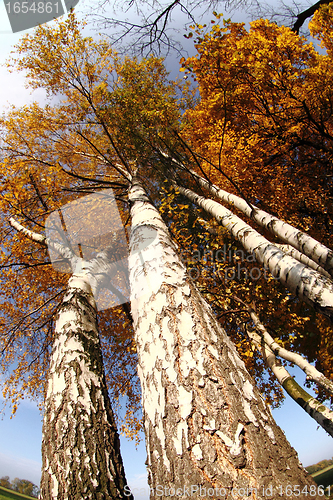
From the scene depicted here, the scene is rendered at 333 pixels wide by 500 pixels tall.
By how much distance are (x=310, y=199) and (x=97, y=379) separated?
8786mm

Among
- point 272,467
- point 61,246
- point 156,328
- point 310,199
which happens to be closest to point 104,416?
point 156,328

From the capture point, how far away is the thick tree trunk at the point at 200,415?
31.8 inches

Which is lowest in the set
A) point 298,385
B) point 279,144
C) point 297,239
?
point 298,385

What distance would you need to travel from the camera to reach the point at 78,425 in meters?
1.96

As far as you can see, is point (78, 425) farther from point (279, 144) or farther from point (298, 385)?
point (279, 144)

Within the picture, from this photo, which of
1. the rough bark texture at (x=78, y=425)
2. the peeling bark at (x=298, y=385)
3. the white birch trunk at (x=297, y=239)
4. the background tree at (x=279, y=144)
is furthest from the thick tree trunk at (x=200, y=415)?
the background tree at (x=279, y=144)

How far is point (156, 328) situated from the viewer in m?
1.37

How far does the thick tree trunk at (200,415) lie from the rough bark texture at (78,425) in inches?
44.1

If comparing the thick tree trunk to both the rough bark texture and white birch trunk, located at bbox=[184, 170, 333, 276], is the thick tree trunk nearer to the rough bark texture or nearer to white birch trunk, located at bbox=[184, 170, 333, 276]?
the rough bark texture

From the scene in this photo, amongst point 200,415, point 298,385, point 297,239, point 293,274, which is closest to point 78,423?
point 200,415

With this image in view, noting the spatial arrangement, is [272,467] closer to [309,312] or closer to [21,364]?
[21,364]

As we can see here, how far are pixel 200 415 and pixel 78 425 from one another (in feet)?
5.22

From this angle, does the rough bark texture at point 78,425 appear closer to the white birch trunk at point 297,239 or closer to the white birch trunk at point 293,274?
the white birch trunk at point 293,274

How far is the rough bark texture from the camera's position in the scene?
1675 millimetres
